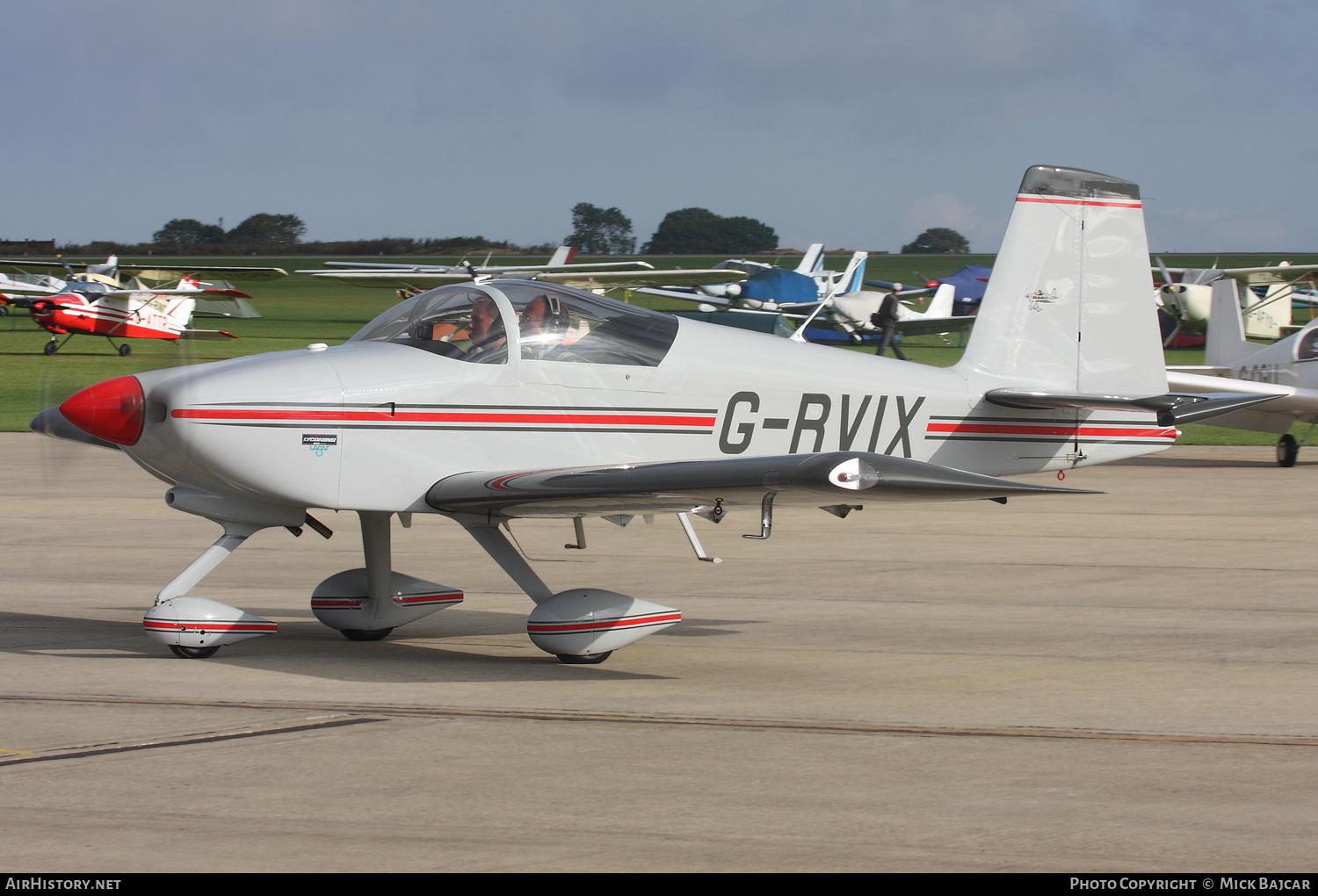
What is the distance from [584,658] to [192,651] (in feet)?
6.65

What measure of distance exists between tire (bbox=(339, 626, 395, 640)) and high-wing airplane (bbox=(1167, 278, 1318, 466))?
38.5ft

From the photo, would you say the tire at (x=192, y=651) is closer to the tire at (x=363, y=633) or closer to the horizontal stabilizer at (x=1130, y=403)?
the tire at (x=363, y=633)

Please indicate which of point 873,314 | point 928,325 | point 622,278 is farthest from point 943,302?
point 622,278

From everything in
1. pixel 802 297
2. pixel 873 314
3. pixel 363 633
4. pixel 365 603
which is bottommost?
pixel 802 297

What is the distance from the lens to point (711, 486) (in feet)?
19.8

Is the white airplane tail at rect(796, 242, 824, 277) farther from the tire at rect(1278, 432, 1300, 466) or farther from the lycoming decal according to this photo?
the lycoming decal

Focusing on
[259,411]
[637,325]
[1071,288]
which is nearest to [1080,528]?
[1071,288]

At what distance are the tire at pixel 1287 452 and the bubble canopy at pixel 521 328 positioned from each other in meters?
12.7

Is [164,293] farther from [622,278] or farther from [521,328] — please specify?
[521,328]

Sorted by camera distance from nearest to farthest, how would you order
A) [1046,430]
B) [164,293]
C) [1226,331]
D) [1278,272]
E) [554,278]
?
1. [1046,430]
2. [1226,331]
3. [1278,272]
4. [164,293]
5. [554,278]

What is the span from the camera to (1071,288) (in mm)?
8578

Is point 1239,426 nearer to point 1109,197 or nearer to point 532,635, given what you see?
point 1109,197

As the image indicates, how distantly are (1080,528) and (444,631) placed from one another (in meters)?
6.77
